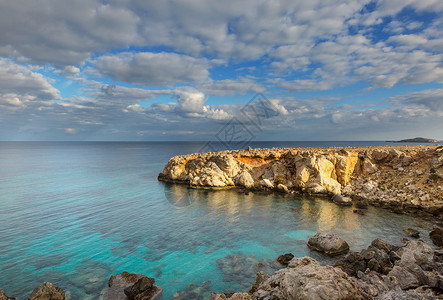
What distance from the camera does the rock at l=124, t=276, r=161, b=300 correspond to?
39.3ft

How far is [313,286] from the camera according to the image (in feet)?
23.5

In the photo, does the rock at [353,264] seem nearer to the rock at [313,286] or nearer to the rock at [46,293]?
the rock at [313,286]

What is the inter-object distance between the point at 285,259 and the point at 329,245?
4194mm

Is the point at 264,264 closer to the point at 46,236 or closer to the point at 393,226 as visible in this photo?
the point at 393,226

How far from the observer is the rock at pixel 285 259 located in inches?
602

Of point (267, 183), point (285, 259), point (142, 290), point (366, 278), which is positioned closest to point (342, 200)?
point (267, 183)

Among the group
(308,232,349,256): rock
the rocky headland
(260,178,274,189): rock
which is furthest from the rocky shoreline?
(260,178,274,189): rock

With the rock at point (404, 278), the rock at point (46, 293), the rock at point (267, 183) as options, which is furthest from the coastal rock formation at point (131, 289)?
Answer: the rock at point (267, 183)

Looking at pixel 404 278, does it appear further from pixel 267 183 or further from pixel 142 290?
pixel 267 183

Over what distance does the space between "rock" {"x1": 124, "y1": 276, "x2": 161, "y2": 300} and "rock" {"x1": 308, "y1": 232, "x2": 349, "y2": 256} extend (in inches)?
491

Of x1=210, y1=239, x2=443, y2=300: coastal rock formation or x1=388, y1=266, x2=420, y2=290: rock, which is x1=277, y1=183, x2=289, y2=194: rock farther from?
x1=388, y1=266, x2=420, y2=290: rock

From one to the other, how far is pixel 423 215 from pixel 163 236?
97.3 ft

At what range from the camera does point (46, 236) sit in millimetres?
19891

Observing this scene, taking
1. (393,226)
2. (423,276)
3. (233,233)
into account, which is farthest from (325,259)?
(393,226)
